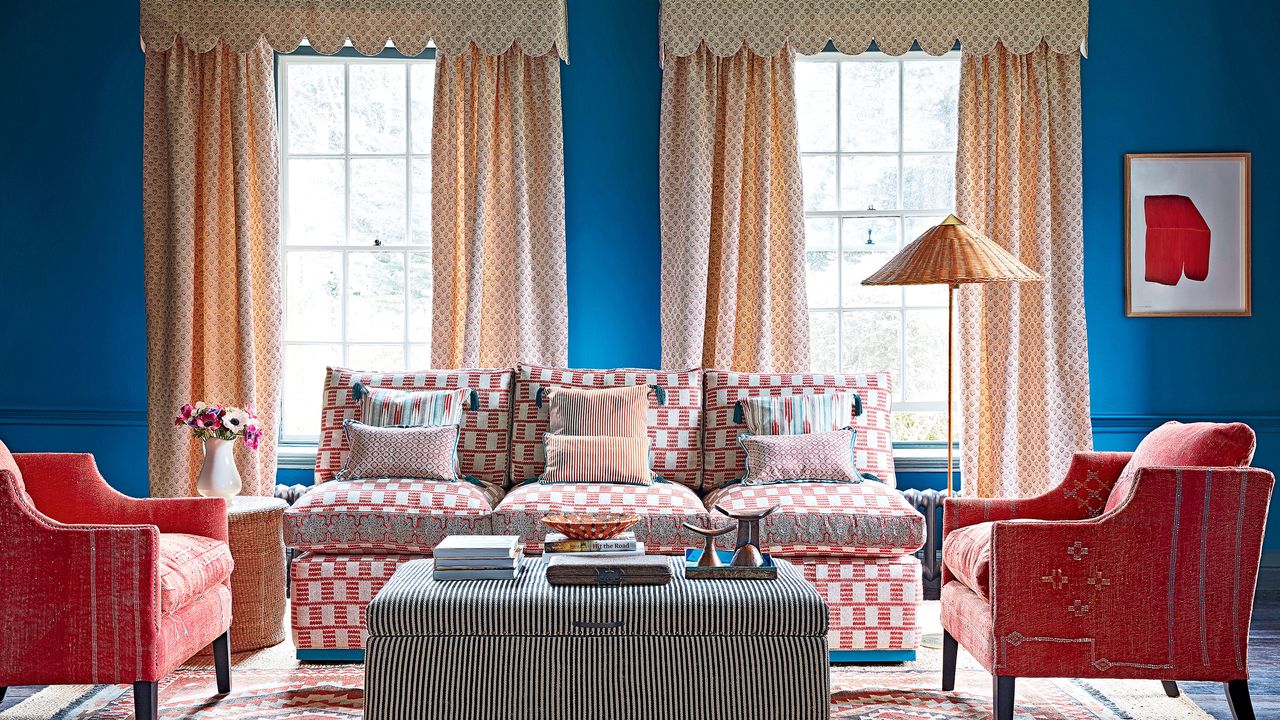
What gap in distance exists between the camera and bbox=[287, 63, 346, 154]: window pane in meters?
5.25

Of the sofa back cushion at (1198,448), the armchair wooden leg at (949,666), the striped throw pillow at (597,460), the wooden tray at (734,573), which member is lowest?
the armchair wooden leg at (949,666)

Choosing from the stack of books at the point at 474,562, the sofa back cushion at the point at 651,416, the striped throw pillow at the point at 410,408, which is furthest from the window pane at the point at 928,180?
the stack of books at the point at 474,562

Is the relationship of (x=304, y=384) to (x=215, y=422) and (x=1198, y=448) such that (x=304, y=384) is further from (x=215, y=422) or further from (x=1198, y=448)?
(x=1198, y=448)

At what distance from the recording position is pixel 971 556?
3.25m

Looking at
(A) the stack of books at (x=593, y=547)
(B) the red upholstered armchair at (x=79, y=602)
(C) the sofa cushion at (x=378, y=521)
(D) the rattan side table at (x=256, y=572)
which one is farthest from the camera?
(D) the rattan side table at (x=256, y=572)

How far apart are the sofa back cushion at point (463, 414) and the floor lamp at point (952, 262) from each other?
1634mm

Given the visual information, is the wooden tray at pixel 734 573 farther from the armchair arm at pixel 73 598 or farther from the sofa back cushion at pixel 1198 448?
the armchair arm at pixel 73 598

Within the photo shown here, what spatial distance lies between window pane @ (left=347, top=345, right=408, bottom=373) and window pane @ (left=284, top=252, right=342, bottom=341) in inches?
4.8

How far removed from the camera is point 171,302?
500cm

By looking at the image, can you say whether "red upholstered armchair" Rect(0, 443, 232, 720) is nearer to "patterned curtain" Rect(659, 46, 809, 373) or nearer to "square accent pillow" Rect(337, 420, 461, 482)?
"square accent pillow" Rect(337, 420, 461, 482)

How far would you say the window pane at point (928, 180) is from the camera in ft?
17.2

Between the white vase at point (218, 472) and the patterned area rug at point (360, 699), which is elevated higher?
the white vase at point (218, 472)

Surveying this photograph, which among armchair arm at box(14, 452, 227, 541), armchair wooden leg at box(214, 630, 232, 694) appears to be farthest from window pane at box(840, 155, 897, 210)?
armchair wooden leg at box(214, 630, 232, 694)

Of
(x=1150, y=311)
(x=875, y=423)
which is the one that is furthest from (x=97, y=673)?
(x=1150, y=311)
